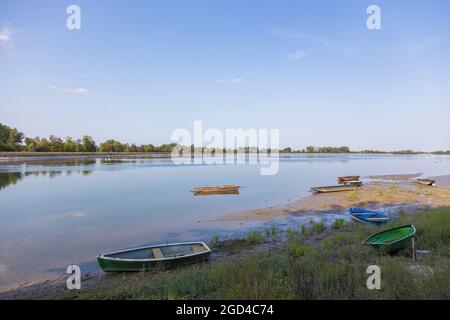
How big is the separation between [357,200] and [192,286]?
2074 centimetres

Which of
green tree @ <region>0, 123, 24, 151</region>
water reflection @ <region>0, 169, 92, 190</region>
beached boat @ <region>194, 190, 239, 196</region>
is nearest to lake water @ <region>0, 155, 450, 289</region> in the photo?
beached boat @ <region>194, 190, 239, 196</region>

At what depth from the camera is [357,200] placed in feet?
76.0

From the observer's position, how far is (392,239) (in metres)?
9.89

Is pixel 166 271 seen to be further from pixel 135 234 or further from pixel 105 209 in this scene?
pixel 105 209

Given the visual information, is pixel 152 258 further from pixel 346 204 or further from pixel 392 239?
pixel 346 204

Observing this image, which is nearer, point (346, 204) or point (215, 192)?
point (346, 204)

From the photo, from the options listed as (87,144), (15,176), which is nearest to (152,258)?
(15,176)

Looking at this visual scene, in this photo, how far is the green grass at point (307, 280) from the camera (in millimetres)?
4959

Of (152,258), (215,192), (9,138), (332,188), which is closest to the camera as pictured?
(152,258)

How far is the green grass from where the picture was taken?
496 cm

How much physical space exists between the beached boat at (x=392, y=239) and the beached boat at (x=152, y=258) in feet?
19.5

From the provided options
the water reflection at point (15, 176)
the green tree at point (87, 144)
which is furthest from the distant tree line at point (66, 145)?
the water reflection at point (15, 176)

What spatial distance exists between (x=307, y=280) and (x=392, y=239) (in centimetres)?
626

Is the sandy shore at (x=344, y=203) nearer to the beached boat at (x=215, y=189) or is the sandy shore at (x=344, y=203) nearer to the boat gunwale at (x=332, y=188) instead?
the boat gunwale at (x=332, y=188)
